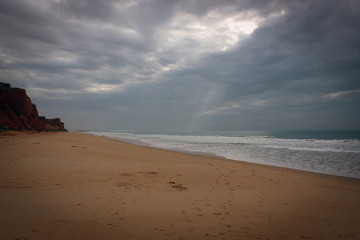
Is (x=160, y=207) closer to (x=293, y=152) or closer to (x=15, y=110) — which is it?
(x=293, y=152)

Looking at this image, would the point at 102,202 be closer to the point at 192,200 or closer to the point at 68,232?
the point at 68,232

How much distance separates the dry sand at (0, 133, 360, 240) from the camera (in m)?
3.51

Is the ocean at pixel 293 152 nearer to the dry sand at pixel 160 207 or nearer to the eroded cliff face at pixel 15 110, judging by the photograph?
the dry sand at pixel 160 207

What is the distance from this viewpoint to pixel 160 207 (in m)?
4.74

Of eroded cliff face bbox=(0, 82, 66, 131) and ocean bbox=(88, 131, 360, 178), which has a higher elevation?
eroded cliff face bbox=(0, 82, 66, 131)

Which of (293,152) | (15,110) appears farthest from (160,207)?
(15,110)

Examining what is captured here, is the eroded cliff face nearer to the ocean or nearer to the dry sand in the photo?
the ocean

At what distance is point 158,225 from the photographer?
3807 mm

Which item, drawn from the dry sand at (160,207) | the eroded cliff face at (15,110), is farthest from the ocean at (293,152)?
the eroded cliff face at (15,110)

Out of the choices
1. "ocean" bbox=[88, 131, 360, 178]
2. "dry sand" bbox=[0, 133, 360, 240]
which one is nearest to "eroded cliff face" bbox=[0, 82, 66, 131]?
"ocean" bbox=[88, 131, 360, 178]

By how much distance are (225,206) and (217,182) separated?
9.71 ft

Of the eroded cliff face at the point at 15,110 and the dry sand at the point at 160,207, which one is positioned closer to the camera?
the dry sand at the point at 160,207

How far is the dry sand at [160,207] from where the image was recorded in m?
3.51

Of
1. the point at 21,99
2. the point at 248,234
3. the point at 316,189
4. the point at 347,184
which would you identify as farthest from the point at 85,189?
the point at 21,99
